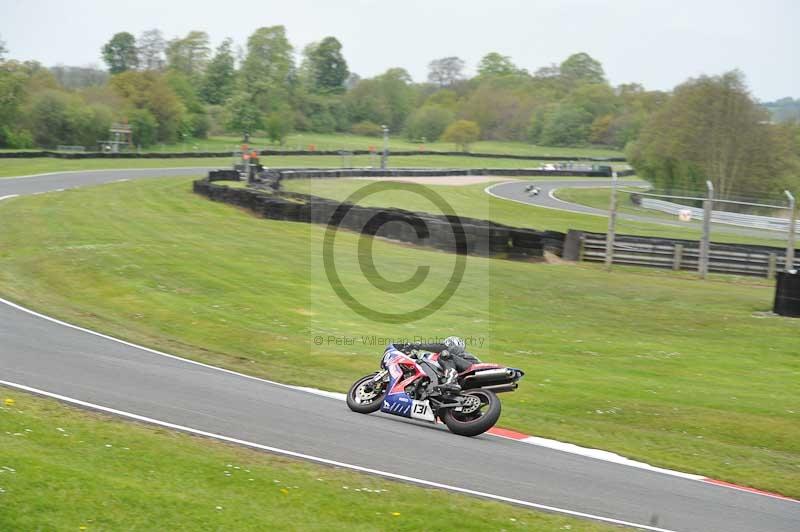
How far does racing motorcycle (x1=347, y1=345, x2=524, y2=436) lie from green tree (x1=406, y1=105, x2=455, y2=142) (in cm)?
12135

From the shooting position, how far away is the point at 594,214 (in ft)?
164

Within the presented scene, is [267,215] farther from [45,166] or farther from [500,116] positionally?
[500,116]

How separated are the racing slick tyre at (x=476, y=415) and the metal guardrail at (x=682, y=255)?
58.2 ft

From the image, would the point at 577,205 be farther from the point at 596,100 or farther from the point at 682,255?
the point at 596,100

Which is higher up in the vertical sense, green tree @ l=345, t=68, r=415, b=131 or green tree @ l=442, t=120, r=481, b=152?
green tree @ l=345, t=68, r=415, b=131

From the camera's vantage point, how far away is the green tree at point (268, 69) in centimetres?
11344

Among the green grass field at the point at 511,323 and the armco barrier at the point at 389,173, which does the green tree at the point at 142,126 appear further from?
the green grass field at the point at 511,323

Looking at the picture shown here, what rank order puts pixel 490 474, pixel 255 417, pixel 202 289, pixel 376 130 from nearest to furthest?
1. pixel 490 474
2. pixel 255 417
3. pixel 202 289
4. pixel 376 130

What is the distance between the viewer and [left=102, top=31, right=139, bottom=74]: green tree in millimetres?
164375

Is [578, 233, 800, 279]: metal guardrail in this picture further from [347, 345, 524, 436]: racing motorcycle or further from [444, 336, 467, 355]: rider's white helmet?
[444, 336, 467, 355]: rider's white helmet

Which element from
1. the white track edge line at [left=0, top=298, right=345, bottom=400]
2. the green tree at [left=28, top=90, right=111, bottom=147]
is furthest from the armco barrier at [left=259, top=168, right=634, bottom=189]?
the white track edge line at [left=0, top=298, right=345, bottom=400]

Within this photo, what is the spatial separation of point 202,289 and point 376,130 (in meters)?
119

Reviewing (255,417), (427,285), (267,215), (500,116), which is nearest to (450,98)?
(500,116)

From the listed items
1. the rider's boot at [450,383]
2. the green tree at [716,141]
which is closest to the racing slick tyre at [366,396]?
the rider's boot at [450,383]
